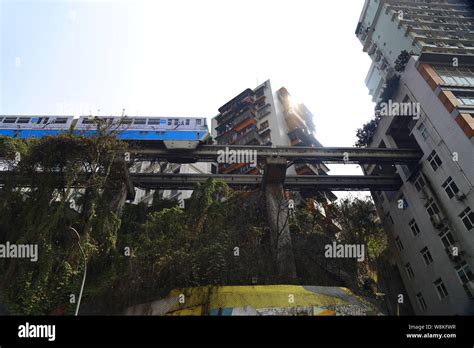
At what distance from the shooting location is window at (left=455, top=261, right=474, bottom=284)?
760 inches

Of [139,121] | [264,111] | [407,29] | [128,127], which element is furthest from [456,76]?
[128,127]

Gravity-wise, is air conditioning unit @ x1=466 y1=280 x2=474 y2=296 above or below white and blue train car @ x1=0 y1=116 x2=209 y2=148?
below

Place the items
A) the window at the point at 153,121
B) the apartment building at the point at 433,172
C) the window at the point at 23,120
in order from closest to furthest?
the apartment building at the point at 433,172 < the window at the point at 23,120 < the window at the point at 153,121

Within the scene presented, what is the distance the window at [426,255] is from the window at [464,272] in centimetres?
279

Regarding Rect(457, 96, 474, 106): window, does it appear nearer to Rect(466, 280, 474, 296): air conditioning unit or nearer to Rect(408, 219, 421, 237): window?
Rect(408, 219, 421, 237): window

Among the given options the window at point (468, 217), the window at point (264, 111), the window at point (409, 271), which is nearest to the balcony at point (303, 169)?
the window at point (264, 111)

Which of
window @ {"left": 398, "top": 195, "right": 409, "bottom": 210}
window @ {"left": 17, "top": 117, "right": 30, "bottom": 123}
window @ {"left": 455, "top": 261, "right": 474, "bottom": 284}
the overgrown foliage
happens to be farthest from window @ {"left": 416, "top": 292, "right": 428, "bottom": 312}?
window @ {"left": 17, "top": 117, "right": 30, "bottom": 123}

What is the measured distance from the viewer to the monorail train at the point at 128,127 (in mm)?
23672

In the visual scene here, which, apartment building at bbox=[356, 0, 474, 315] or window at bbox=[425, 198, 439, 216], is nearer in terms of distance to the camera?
apartment building at bbox=[356, 0, 474, 315]

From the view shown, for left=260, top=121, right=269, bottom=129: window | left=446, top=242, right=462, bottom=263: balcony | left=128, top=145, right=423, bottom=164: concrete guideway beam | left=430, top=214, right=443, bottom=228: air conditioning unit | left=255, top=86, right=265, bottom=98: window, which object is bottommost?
left=446, top=242, right=462, bottom=263: balcony

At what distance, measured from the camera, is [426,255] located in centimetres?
2367

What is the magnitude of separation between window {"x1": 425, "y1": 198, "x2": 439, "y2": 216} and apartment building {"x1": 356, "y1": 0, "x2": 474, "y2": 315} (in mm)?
75

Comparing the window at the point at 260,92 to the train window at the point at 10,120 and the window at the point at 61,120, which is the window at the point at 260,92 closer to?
the window at the point at 61,120

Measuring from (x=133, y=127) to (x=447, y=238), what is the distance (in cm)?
2449
